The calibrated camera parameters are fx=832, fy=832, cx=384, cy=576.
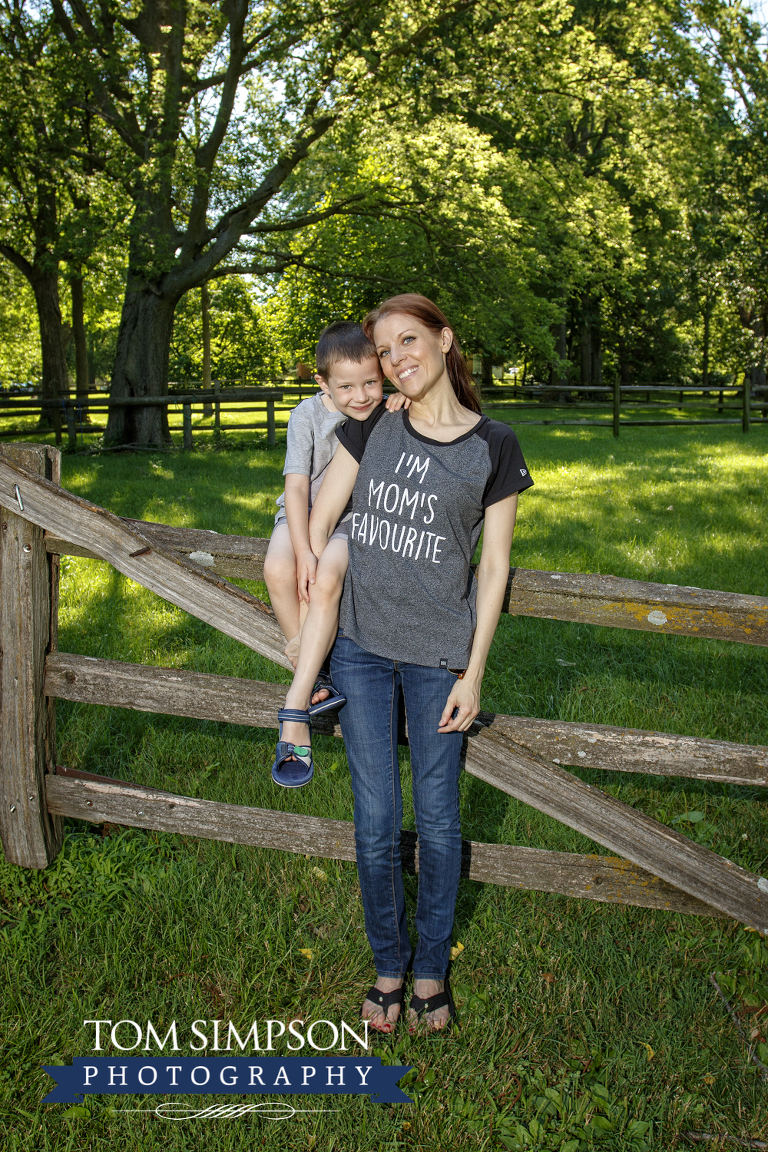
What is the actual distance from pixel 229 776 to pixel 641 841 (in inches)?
79.2

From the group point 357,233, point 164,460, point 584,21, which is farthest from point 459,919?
point 584,21

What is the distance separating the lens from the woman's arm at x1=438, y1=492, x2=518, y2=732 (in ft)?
8.25

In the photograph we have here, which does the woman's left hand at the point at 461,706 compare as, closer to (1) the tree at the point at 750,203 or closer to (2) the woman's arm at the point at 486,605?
(2) the woman's arm at the point at 486,605

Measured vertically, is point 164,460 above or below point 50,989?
above

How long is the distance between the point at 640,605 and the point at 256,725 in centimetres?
143

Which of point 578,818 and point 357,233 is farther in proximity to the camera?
point 357,233

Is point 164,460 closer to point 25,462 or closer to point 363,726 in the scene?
point 25,462

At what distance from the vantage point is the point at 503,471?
2508 mm

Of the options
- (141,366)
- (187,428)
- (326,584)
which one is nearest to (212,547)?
(326,584)

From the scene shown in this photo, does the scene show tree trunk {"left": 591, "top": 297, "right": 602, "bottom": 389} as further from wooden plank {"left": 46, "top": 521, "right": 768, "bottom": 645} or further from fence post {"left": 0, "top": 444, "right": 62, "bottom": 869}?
fence post {"left": 0, "top": 444, "right": 62, "bottom": 869}

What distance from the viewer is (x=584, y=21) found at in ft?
77.4

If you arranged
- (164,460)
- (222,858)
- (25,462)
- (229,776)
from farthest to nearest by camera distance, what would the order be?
(164,460), (229,776), (222,858), (25,462)

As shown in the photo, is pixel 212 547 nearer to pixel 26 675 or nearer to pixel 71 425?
pixel 26 675

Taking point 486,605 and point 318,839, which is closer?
point 486,605
